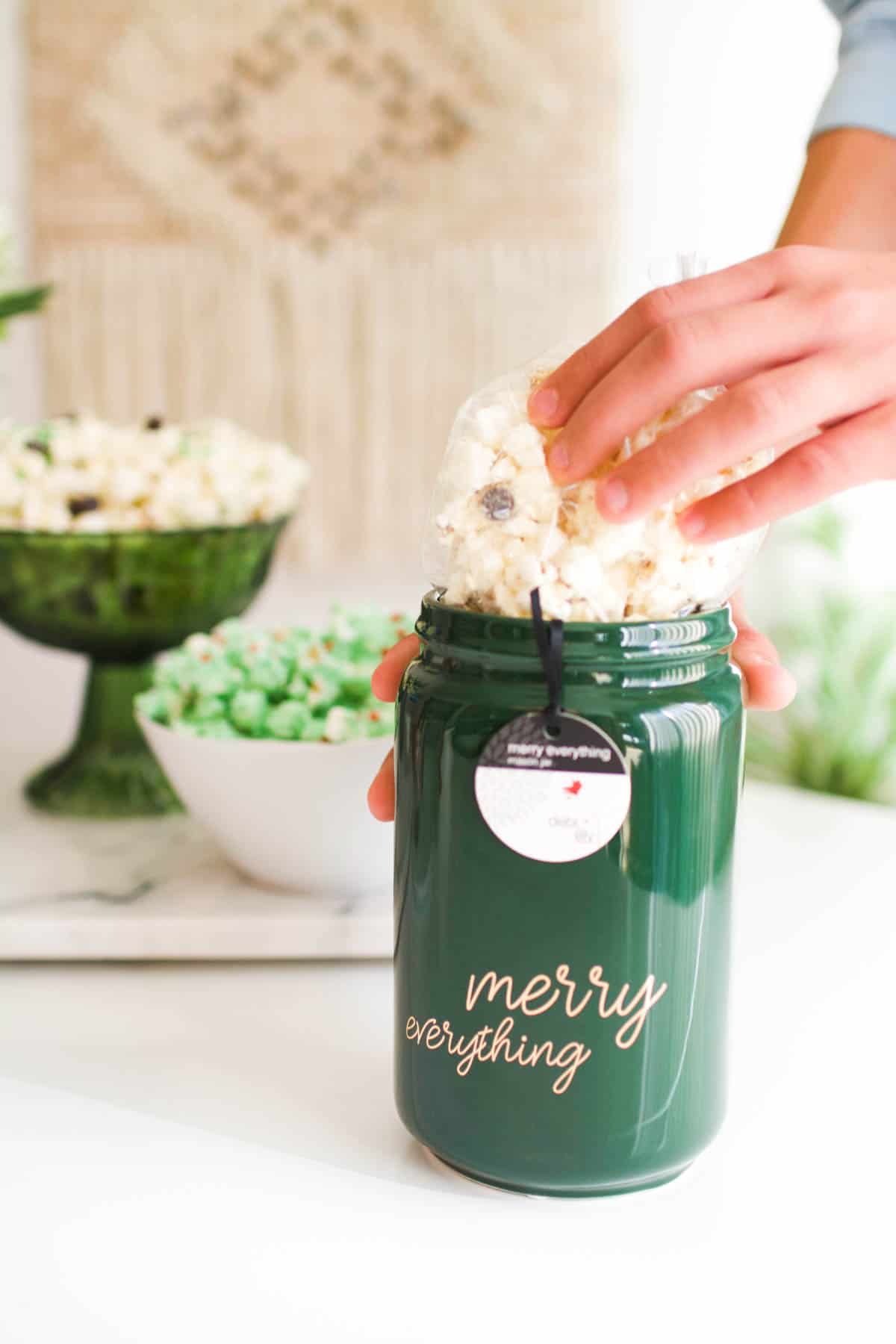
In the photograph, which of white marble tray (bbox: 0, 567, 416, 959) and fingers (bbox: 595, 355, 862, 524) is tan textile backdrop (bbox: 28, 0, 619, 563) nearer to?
white marble tray (bbox: 0, 567, 416, 959)

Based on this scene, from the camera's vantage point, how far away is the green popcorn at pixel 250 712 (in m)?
0.94

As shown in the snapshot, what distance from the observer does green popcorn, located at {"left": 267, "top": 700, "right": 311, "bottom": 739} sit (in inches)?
36.6

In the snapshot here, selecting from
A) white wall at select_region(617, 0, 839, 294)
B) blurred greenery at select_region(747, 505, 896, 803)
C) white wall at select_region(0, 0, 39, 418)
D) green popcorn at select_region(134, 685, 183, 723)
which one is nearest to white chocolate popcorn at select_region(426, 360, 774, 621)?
green popcorn at select_region(134, 685, 183, 723)

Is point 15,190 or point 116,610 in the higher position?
point 15,190

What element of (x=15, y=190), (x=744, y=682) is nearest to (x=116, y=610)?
(x=744, y=682)

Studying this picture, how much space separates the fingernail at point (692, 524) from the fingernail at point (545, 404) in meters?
0.08

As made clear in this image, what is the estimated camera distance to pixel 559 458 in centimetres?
60

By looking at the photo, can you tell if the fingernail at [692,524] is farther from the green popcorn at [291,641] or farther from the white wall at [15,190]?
the white wall at [15,190]

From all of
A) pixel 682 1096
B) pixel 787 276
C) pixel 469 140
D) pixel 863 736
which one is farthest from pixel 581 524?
pixel 469 140

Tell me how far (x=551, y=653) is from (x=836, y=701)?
6.99ft

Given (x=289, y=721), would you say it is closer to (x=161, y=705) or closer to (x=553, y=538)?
(x=161, y=705)

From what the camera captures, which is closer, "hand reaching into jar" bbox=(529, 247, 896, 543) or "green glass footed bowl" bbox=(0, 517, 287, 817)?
"hand reaching into jar" bbox=(529, 247, 896, 543)

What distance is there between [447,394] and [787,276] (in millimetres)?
2240

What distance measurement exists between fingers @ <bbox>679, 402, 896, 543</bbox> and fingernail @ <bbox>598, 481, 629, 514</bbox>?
4 cm
